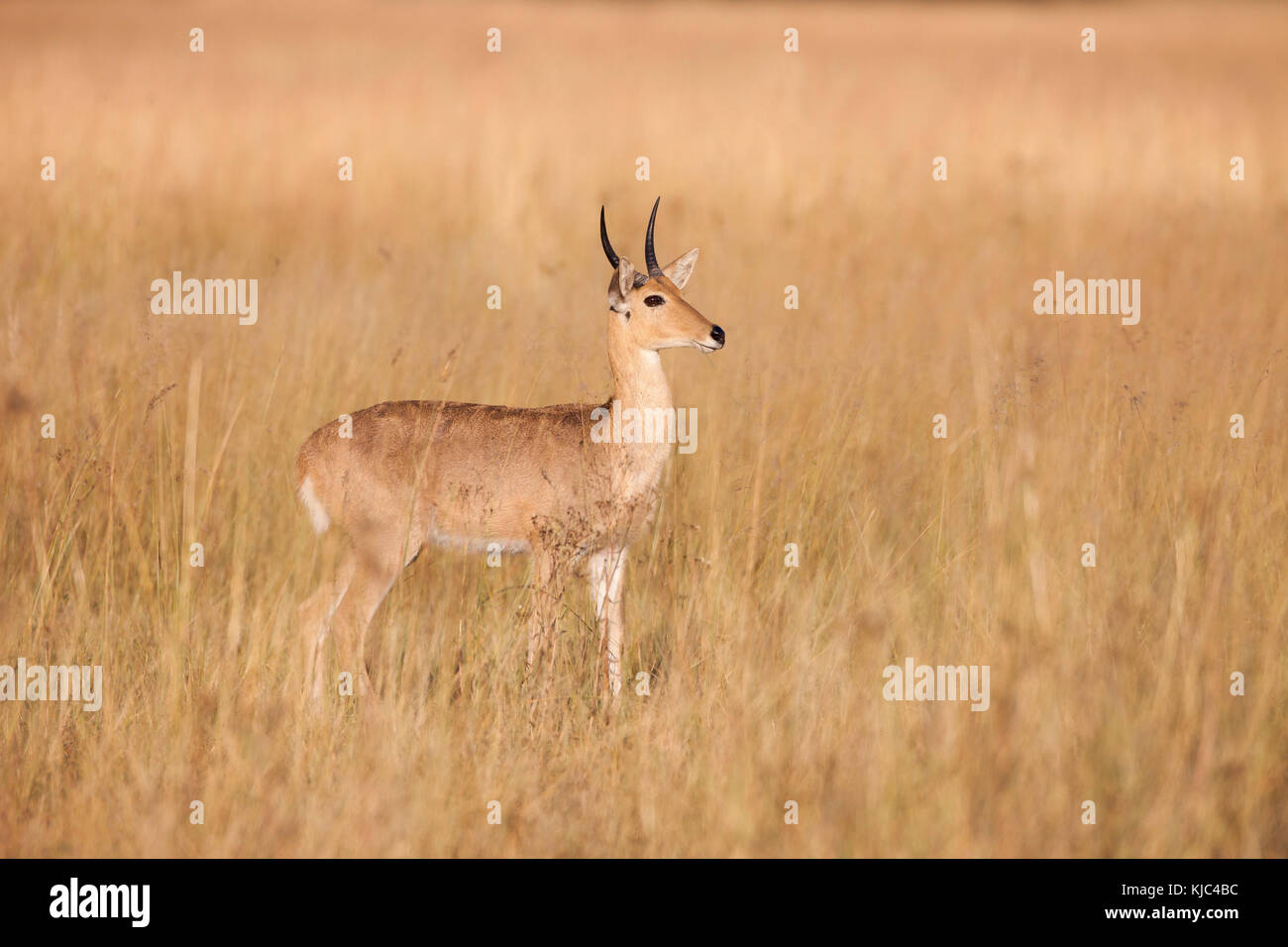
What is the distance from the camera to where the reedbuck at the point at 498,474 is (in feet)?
17.3

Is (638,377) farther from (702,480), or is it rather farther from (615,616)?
(615,616)

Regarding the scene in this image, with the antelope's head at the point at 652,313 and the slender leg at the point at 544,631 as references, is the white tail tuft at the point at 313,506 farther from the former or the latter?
the antelope's head at the point at 652,313

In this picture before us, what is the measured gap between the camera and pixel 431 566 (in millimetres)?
5883

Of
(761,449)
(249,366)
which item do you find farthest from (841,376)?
(249,366)

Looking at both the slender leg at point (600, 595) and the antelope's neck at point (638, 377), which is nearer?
the slender leg at point (600, 595)

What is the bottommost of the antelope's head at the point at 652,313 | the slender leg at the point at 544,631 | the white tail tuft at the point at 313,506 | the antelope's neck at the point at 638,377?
the slender leg at the point at 544,631

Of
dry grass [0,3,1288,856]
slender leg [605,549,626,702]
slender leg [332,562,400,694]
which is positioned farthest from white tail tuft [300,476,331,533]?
slender leg [605,549,626,702]

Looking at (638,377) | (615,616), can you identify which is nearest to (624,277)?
(638,377)

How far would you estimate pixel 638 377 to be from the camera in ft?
18.2

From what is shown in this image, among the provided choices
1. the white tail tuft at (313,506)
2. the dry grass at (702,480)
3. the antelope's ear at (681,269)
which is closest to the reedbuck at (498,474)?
the white tail tuft at (313,506)

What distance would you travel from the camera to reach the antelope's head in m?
5.32

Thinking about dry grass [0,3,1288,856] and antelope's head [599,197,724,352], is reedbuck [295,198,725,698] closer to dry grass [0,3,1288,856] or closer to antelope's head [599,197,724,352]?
antelope's head [599,197,724,352]

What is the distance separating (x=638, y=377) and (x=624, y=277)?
0.40 m
